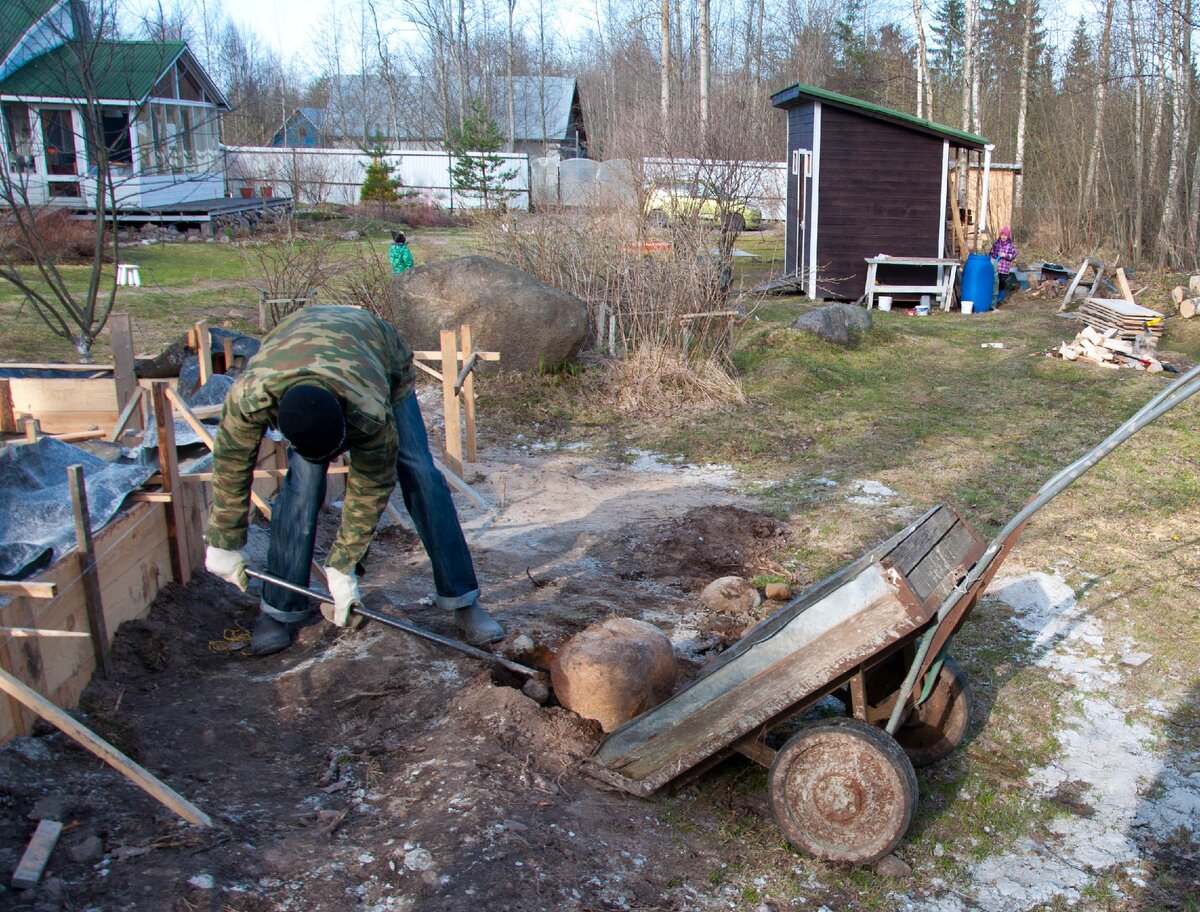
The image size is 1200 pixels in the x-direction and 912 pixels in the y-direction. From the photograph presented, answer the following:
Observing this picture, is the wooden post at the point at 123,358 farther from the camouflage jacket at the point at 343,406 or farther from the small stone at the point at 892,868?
the small stone at the point at 892,868

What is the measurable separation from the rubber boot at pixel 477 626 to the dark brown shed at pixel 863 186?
42.8ft

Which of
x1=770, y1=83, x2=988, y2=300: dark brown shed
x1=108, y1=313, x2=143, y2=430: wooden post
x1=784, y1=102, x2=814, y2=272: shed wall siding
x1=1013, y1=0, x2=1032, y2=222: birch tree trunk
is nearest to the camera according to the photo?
x1=108, y1=313, x2=143, y2=430: wooden post

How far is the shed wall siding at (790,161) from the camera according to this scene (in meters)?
16.8

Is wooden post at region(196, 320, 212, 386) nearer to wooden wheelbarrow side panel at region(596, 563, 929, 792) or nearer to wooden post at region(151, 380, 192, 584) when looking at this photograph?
wooden post at region(151, 380, 192, 584)

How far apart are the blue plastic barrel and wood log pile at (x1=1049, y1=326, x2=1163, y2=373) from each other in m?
4.37

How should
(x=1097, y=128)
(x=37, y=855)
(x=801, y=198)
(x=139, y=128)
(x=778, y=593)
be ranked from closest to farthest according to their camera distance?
(x=37, y=855), (x=778, y=593), (x=801, y=198), (x=1097, y=128), (x=139, y=128)

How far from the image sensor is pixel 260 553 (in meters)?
5.43

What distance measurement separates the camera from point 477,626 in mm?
4383

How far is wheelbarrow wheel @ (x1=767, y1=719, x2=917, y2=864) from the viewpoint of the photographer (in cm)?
304

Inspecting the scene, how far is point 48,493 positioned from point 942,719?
3.68 metres

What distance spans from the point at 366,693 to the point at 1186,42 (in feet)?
66.5

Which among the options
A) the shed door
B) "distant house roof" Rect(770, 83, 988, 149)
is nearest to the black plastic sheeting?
the shed door

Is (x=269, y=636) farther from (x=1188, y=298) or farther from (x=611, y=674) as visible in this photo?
(x=1188, y=298)

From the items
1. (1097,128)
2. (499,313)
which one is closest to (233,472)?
(499,313)
